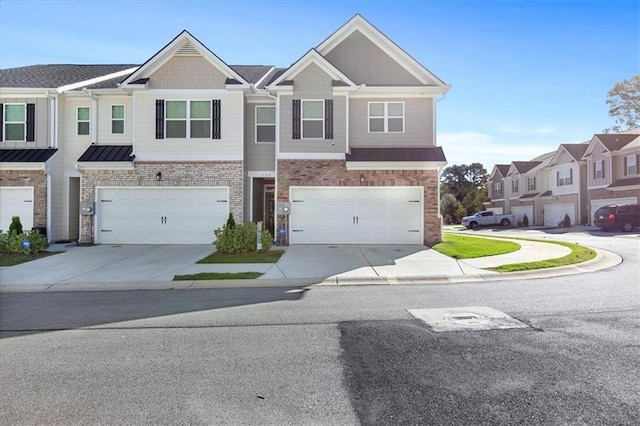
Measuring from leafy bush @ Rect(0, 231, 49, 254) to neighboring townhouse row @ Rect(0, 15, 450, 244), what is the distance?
2.60 m

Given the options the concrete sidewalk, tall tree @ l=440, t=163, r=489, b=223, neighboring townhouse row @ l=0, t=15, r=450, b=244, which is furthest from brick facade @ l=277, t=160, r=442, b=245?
tall tree @ l=440, t=163, r=489, b=223

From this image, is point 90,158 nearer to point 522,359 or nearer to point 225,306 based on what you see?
point 225,306

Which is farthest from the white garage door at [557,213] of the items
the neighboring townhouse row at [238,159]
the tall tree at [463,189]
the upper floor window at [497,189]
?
the neighboring townhouse row at [238,159]

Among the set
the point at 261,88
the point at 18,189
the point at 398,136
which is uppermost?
the point at 261,88

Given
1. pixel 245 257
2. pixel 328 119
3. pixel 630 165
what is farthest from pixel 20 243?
pixel 630 165

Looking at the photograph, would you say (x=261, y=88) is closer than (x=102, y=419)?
No

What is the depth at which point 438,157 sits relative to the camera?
634 inches

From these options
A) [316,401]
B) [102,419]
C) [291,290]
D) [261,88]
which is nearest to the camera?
[102,419]

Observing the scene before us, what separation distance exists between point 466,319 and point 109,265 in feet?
34.6

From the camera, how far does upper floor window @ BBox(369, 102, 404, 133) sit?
669 inches

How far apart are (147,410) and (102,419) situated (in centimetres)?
35

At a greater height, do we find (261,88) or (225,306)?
(261,88)

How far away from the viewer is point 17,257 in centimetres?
1334

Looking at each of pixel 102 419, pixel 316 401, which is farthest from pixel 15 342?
pixel 316 401
